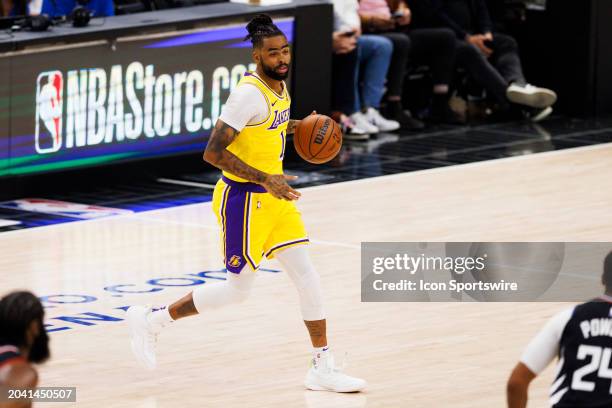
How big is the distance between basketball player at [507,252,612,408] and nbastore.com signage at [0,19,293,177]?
27.5 ft

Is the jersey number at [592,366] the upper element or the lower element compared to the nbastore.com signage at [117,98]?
upper

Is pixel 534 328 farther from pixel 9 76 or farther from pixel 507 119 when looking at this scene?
pixel 507 119

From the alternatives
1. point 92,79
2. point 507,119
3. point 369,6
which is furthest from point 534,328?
point 507,119

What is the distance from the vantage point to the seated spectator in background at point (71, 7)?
1428 centimetres

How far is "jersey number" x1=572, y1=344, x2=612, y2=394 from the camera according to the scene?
16.5ft

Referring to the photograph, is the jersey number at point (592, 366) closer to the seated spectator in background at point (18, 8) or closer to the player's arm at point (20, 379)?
the player's arm at point (20, 379)

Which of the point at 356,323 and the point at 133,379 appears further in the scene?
the point at 356,323

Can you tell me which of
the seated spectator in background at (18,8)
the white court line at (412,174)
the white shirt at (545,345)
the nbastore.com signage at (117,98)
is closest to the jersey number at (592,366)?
the white shirt at (545,345)

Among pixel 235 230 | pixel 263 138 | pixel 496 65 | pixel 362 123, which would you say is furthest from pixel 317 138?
pixel 496 65

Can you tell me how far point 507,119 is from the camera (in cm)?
1791

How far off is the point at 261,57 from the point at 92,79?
18.7 ft

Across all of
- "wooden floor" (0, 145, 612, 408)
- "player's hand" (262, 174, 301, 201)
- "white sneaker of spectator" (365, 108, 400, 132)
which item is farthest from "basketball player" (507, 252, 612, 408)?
"white sneaker of spectator" (365, 108, 400, 132)

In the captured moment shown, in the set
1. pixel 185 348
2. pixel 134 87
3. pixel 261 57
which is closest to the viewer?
pixel 261 57

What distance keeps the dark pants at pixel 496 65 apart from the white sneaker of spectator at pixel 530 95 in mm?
95
